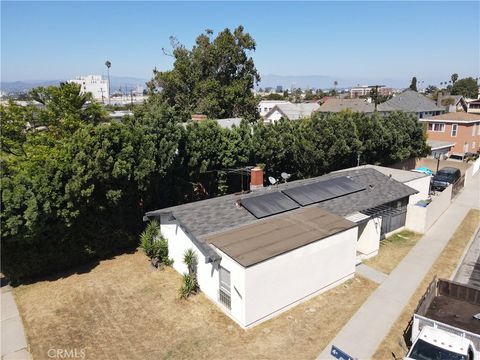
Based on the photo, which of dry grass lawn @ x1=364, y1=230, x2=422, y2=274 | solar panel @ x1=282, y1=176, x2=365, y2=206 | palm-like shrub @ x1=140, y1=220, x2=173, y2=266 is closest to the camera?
palm-like shrub @ x1=140, y1=220, x2=173, y2=266

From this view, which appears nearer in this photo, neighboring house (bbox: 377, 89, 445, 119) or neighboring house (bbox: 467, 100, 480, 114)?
neighboring house (bbox: 377, 89, 445, 119)

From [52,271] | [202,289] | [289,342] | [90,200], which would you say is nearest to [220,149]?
[90,200]

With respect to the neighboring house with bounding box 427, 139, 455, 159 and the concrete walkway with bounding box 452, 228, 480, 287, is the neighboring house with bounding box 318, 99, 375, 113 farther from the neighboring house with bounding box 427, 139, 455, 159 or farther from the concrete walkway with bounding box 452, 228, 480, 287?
the concrete walkway with bounding box 452, 228, 480, 287

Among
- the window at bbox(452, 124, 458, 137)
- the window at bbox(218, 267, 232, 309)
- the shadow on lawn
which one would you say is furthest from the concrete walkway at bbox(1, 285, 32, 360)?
the window at bbox(452, 124, 458, 137)

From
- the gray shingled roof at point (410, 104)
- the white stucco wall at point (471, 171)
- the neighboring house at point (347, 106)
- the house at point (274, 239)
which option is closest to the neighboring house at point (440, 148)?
the white stucco wall at point (471, 171)

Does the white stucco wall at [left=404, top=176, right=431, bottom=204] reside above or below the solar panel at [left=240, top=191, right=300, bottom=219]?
below

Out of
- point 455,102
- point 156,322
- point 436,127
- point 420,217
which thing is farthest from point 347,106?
point 156,322
